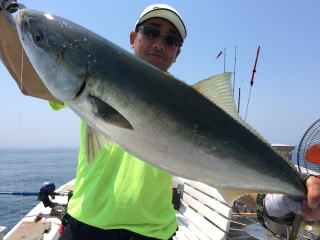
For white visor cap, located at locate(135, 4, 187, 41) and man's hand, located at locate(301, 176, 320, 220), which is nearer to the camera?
man's hand, located at locate(301, 176, 320, 220)

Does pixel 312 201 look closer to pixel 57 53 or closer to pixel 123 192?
pixel 123 192

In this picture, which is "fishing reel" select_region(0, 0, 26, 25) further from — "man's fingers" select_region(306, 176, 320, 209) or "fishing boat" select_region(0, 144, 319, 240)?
"fishing boat" select_region(0, 144, 319, 240)

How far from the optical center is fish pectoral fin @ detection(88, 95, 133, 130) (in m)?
1.69

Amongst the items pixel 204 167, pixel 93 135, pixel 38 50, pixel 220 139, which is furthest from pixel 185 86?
pixel 38 50

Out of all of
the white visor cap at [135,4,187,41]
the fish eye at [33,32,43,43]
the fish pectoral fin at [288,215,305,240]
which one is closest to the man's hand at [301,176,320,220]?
the fish pectoral fin at [288,215,305,240]

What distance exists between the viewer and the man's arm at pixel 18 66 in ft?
8.00

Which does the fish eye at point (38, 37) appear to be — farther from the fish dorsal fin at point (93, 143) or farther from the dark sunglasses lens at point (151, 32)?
the dark sunglasses lens at point (151, 32)

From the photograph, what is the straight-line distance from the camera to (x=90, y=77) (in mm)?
1734

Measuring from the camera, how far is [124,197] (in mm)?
2379

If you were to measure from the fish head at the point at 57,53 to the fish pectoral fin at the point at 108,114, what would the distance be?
14cm

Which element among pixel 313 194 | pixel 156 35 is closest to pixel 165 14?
pixel 156 35

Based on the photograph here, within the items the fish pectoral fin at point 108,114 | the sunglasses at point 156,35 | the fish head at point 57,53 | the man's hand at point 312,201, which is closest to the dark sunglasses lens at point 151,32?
the sunglasses at point 156,35

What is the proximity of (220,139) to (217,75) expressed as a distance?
1.42ft

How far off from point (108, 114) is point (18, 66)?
1.40m
